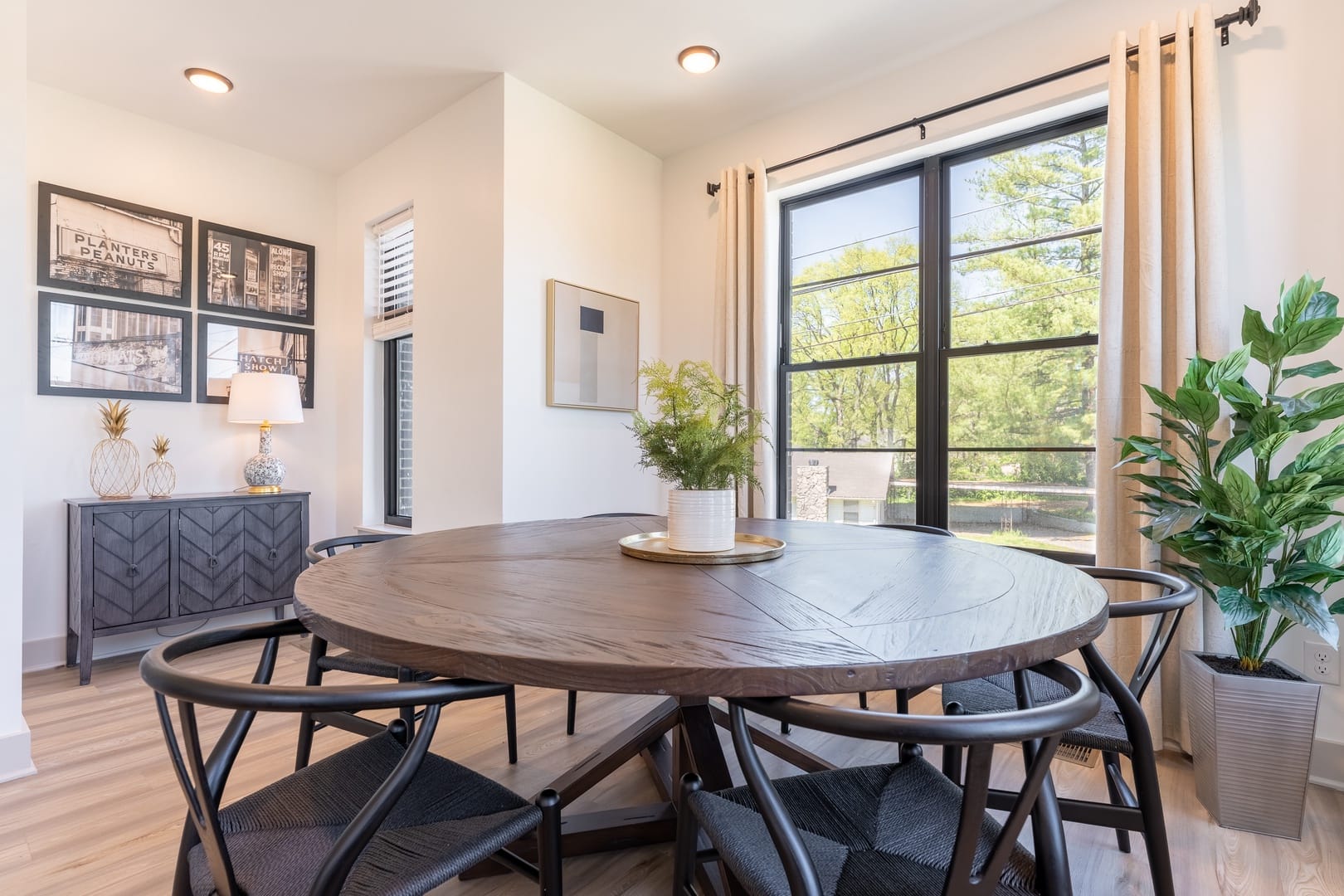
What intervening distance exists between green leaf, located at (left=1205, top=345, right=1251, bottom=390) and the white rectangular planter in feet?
2.72

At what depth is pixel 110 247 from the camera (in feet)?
10.3

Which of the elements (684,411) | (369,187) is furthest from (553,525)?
(369,187)

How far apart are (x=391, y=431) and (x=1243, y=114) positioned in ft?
13.8

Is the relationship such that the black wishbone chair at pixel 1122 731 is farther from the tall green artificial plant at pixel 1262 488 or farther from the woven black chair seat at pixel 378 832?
the woven black chair seat at pixel 378 832

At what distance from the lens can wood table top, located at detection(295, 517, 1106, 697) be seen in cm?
78

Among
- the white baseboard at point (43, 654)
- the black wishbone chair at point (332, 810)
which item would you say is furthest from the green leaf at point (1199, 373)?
the white baseboard at point (43, 654)

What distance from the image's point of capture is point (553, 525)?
2074 millimetres

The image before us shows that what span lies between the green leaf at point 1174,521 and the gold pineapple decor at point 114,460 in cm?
421

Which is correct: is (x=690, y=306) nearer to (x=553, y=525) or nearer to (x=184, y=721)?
(x=553, y=525)

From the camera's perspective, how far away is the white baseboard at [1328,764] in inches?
75.6

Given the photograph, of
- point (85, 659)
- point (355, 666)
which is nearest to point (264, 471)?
point (85, 659)

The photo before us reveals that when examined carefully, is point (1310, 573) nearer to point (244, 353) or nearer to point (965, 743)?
point (965, 743)

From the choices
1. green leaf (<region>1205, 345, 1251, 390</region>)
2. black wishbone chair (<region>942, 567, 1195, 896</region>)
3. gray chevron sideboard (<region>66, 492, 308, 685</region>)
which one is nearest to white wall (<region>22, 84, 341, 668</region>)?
gray chevron sideboard (<region>66, 492, 308, 685</region>)

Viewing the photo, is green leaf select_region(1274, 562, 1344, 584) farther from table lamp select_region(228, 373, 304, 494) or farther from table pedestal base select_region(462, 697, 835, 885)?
table lamp select_region(228, 373, 304, 494)
